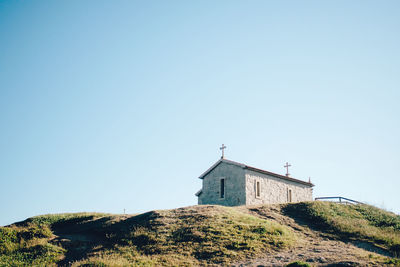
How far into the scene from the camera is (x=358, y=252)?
725 inches

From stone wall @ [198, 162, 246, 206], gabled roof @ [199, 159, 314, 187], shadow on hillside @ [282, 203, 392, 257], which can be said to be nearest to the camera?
shadow on hillside @ [282, 203, 392, 257]

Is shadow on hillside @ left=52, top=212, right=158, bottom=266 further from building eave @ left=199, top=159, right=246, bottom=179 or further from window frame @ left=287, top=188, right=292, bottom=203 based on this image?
window frame @ left=287, top=188, right=292, bottom=203

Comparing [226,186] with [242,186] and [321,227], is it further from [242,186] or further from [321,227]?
[321,227]

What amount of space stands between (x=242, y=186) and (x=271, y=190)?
4144 millimetres

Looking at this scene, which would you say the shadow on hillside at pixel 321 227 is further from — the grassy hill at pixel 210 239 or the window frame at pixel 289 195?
the window frame at pixel 289 195

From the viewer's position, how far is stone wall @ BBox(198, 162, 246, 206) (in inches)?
1284

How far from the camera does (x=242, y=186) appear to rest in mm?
32562

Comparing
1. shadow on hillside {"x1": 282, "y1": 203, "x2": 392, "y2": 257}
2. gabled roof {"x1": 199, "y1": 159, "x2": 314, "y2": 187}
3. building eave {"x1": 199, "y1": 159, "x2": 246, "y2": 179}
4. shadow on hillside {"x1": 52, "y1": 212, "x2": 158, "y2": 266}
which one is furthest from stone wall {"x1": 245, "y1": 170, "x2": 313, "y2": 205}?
shadow on hillside {"x1": 52, "y1": 212, "x2": 158, "y2": 266}

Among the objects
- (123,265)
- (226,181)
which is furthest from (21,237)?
(226,181)

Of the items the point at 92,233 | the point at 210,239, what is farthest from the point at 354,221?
the point at 92,233

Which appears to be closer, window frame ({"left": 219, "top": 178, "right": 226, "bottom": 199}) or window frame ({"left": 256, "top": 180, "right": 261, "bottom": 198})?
window frame ({"left": 256, "top": 180, "right": 261, "bottom": 198})

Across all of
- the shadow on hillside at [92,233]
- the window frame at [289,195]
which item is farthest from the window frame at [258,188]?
the shadow on hillside at [92,233]

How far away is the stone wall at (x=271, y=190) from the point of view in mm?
32844

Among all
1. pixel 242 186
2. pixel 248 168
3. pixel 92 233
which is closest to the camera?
pixel 92 233
